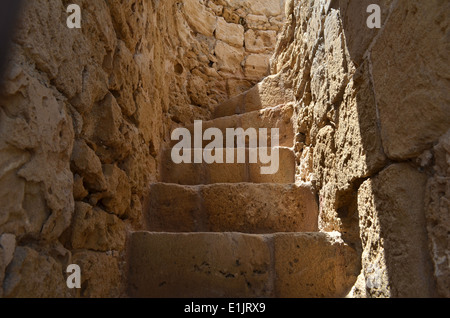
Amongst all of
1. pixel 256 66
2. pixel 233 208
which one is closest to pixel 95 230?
pixel 233 208

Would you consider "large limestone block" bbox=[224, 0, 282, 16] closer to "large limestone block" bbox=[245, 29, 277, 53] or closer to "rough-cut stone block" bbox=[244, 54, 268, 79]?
"large limestone block" bbox=[245, 29, 277, 53]

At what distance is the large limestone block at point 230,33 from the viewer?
4039mm

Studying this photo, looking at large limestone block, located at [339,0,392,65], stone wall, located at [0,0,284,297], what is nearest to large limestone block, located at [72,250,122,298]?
stone wall, located at [0,0,284,297]

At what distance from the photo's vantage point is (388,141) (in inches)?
43.5

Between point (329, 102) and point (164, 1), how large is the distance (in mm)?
1655

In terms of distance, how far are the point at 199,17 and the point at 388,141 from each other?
314 cm

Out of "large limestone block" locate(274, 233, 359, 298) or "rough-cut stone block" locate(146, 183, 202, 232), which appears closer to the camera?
"large limestone block" locate(274, 233, 359, 298)

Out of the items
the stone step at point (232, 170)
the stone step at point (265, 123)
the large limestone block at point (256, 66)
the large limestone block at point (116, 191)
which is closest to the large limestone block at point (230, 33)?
the large limestone block at point (256, 66)

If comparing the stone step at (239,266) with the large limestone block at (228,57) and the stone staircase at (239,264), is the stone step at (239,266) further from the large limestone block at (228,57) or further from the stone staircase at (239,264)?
the large limestone block at (228,57)

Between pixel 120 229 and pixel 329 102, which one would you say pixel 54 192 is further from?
pixel 329 102

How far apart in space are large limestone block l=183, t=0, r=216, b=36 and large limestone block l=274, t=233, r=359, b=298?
9.22 feet

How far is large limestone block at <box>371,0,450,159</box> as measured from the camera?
0.90 meters

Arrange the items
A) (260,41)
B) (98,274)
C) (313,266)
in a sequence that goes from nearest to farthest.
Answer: (98,274), (313,266), (260,41)

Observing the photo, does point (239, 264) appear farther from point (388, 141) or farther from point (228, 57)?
point (228, 57)
